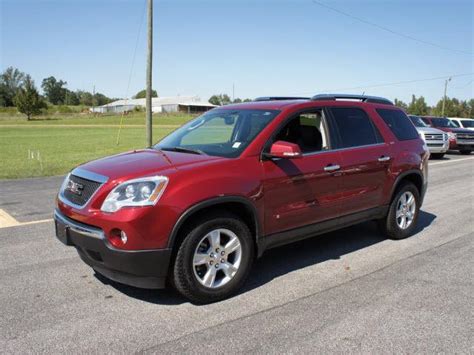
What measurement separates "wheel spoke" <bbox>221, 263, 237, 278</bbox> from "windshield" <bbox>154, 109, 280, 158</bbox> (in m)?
1.01

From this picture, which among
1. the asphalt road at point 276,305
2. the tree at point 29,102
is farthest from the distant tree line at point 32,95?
the asphalt road at point 276,305

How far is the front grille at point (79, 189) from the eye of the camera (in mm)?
4008

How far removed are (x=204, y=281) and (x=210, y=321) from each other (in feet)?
1.32

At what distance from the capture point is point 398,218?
6.20 metres

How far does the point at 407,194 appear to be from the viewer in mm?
6301

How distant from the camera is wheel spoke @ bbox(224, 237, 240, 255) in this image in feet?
13.8

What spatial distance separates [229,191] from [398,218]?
3104 mm

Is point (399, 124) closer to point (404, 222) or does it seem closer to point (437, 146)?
point (404, 222)

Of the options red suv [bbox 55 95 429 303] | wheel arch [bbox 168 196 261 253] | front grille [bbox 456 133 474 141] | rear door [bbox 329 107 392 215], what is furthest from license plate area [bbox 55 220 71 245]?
front grille [bbox 456 133 474 141]

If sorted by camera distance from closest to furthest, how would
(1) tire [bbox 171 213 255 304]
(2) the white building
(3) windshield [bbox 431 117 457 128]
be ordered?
(1) tire [bbox 171 213 255 304] < (3) windshield [bbox 431 117 457 128] < (2) the white building

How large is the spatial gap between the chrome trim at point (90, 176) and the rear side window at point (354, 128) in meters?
2.66

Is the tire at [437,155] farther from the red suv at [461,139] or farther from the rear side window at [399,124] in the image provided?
the rear side window at [399,124]

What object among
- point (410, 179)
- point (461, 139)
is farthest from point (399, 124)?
point (461, 139)

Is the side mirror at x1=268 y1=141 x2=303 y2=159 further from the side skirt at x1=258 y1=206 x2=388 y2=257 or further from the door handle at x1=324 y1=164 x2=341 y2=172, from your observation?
the side skirt at x1=258 y1=206 x2=388 y2=257
